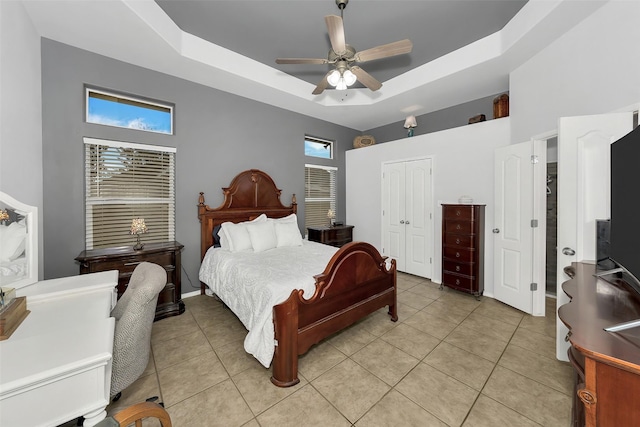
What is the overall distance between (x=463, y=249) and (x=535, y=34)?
2576 millimetres

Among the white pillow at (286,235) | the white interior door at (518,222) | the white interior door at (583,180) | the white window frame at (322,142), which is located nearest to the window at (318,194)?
the white window frame at (322,142)

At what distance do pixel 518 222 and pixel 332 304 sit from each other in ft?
8.57

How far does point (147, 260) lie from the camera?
9.02ft

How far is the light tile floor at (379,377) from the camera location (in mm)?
1604

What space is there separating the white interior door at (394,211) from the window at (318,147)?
1306 millimetres

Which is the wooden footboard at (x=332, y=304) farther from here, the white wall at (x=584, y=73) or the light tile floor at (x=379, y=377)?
the white wall at (x=584, y=73)

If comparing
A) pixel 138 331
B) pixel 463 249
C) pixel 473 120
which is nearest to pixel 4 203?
pixel 138 331

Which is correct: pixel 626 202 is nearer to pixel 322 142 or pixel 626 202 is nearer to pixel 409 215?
pixel 409 215

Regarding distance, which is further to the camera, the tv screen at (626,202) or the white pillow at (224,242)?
the white pillow at (224,242)

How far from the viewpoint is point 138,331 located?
58.4 inches

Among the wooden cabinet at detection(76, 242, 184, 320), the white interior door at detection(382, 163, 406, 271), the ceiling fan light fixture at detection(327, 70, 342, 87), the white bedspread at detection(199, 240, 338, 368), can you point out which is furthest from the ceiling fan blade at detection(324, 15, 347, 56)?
the wooden cabinet at detection(76, 242, 184, 320)

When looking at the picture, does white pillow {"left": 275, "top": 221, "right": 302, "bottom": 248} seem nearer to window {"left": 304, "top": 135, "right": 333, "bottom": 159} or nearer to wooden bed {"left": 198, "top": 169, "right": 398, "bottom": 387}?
wooden bed {"left": 198, "top": 169, "right": 398, "bottom": 387}

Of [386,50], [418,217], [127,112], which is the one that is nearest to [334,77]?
[386,50]

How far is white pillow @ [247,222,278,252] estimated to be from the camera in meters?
3.27
